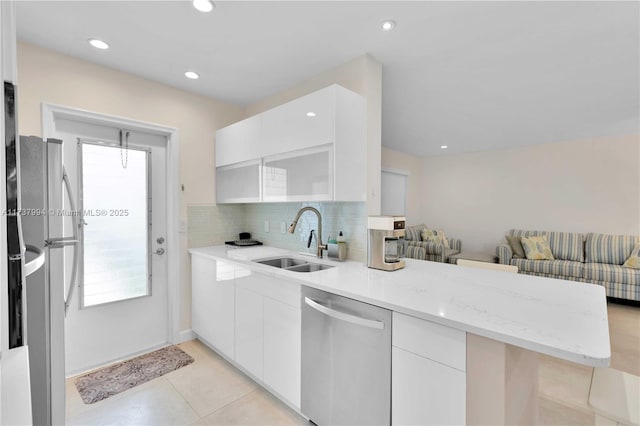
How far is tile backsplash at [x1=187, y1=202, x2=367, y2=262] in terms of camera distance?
7.44 ft

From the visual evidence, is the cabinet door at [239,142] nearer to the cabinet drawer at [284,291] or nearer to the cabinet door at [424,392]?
the cabinet drawer at [284,291]

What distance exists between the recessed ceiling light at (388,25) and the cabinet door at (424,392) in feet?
6.13

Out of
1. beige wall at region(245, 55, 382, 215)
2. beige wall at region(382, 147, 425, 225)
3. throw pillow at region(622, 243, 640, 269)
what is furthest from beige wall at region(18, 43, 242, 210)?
throw pillow at region(622, 243, 640, 269)

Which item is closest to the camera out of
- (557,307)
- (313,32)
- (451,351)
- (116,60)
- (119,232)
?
(451,351)

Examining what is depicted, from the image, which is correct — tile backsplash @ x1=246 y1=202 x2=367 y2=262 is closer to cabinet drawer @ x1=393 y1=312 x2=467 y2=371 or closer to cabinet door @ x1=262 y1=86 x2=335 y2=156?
cabinet door @ x1=262 y1=86 x2=335 y2=156

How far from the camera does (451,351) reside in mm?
1116

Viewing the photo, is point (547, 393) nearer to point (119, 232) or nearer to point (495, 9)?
point (495, 9)

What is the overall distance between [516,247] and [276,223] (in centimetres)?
437

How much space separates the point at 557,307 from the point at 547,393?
4.48 feet

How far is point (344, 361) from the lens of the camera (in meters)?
1.50

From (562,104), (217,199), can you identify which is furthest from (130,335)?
(562,104)

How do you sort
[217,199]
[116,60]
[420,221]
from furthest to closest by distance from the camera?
[420,221] → [217,199] → [116,60]

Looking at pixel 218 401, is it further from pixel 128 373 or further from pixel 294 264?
pixel 294 264

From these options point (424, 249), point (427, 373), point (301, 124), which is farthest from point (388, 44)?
point (424, 249)
